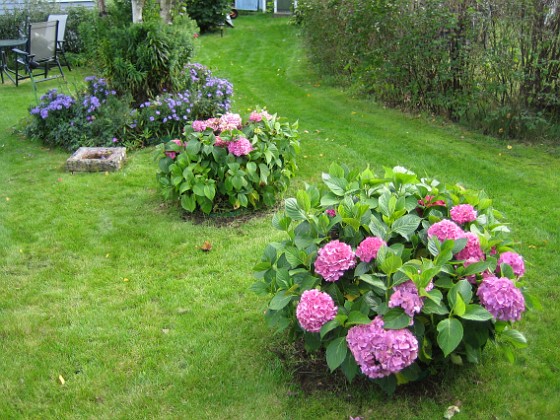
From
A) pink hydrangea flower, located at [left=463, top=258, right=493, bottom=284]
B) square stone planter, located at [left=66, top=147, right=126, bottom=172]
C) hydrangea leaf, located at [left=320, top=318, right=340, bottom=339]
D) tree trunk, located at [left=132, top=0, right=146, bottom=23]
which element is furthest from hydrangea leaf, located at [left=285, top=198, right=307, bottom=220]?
tree trunk, located at [left=132, top=0, right=146, bottom=23]

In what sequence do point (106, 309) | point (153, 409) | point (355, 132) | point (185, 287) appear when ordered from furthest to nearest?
1. point (355, 132)
2. point (185, 287)
3. point (106, 309)
4. point (153, 409)

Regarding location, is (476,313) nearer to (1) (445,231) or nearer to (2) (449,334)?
(2) (449,334)

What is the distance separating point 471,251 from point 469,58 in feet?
15.9

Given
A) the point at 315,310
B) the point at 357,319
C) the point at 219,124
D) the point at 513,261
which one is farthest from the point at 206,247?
the point at 513,261

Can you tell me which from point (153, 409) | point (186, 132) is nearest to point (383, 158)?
point (186, 132)

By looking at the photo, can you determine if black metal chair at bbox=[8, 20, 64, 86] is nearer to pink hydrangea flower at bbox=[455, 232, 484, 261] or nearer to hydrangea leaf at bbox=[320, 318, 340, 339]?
hydrangea leaf at bbox=[320, 318, 340, 339]

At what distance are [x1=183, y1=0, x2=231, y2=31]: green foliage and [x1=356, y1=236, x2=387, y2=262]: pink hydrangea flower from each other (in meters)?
14.0

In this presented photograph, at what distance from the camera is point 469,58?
6.61 metres

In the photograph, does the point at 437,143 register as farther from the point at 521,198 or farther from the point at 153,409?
the point at 153,409

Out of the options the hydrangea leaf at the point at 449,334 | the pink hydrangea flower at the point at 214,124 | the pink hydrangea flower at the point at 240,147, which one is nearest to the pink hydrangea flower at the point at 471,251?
the hydrangea leaf at the point at 449,334

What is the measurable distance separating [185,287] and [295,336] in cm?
113

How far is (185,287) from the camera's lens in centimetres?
364

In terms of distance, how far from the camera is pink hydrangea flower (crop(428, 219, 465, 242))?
96.3 inches

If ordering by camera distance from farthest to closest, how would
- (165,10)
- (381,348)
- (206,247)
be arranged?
1. (165,10)
2. (206,247)
3. (381,348)
